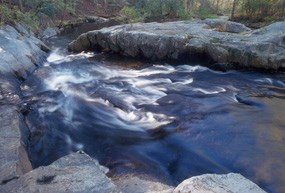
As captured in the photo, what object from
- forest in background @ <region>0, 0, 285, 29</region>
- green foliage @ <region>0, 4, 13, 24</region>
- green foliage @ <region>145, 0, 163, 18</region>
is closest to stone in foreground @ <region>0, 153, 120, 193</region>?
green foliage @ <region>0, 4, 13, 24</region>

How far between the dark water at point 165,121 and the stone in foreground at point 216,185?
3.47 feet

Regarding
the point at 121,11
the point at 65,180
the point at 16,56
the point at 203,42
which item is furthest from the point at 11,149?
the point at 121,11

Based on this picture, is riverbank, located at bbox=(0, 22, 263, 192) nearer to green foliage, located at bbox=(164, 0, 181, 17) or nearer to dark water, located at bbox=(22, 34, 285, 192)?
dark water, located at bbox=(22, 34, 285, 192)

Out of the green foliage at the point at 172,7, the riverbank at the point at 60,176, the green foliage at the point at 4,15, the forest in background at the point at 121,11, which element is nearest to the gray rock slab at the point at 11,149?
the riverbank at the point at 60,176

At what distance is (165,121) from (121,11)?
24.7 m

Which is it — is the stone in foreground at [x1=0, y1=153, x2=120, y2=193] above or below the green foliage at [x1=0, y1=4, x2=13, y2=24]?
below

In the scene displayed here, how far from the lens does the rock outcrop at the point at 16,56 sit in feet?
30.3

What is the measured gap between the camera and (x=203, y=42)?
34.5 feet

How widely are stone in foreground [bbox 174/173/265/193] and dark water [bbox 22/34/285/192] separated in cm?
106

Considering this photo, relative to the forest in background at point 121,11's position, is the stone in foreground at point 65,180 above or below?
above

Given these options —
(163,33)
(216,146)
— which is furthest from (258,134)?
(163,33)

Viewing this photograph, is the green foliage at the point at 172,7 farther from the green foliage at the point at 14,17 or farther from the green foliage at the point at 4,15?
the green foliage at the point at 4,15

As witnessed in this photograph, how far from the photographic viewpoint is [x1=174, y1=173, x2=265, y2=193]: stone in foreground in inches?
119

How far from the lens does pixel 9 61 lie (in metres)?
9.34
